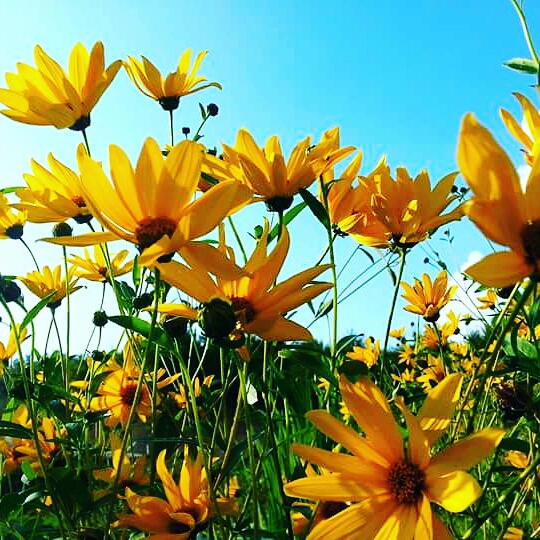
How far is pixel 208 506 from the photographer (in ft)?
2.67

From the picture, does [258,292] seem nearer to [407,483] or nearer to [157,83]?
[407,483]

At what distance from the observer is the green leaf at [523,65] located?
2.20 feet

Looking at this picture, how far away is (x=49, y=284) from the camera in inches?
62.2

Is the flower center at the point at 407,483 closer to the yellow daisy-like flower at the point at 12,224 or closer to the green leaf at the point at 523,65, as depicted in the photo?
the green leaf at the point at 523,65

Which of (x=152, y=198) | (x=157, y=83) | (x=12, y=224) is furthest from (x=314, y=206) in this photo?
(x=12, y=224)

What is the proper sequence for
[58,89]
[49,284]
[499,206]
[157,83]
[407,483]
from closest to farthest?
[499,206] < [407,483] < [58,89] < [157,83] < [49,284]

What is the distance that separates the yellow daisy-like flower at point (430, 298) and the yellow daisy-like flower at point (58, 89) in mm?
923

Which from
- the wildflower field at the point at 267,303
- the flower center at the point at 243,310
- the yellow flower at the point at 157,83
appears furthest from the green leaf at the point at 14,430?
the yellow flower at the point at 157,83

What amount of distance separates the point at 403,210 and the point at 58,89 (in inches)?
20.1

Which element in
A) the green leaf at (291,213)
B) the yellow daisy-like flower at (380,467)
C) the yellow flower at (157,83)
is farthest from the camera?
the yellow flower at (157,83)

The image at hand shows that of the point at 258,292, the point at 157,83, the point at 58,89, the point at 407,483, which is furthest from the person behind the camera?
the point at 157,83

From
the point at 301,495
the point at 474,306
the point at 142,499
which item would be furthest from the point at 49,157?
the point at 474,306

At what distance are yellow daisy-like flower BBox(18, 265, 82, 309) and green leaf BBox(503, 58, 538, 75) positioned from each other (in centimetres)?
101

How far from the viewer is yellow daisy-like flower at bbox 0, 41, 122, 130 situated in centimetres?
93
